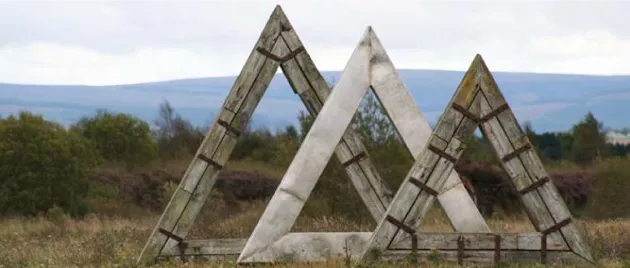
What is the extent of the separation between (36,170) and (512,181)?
87.5 ft

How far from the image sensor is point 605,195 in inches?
1233

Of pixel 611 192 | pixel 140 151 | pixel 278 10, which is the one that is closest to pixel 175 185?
pixel 611 192

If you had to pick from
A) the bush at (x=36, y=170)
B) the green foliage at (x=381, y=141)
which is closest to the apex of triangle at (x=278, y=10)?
the green foliage at (x=381, y=141)

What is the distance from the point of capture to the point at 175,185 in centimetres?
3191

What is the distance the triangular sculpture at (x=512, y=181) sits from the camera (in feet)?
38.2

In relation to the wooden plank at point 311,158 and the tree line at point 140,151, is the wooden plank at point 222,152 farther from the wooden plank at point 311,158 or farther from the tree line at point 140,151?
the tree line at point 140,151

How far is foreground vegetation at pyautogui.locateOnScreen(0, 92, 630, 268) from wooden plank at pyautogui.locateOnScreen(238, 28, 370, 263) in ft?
2.36

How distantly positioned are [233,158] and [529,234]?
45.6 m

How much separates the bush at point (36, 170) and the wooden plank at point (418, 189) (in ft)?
83.1

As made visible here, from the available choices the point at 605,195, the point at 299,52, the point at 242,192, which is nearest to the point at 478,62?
the point at 299,52

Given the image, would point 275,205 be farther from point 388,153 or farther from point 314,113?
point 388,153

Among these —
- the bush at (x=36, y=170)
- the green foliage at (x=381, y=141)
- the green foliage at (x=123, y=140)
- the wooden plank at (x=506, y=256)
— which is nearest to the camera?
the wooden plank at (x=506, y=256)

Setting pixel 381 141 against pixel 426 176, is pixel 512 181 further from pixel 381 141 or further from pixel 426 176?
pixel 381 141

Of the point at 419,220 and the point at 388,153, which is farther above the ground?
the point at 388,153
